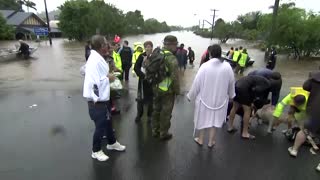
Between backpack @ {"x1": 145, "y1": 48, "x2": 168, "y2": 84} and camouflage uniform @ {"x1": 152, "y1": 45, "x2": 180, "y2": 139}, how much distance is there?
65 mm

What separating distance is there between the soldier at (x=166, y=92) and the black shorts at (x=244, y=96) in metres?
1.12

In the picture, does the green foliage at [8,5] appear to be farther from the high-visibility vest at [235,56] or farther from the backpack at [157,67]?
the backpack at [157,67]

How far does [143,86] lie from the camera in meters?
5.84

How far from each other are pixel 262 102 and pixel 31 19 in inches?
2523

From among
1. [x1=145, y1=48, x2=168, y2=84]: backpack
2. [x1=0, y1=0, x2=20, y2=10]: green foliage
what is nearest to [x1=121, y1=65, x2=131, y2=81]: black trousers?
[x1=145, y1=48, x2=168, y2=84]: backpack

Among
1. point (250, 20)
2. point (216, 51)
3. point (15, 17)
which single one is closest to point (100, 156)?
point (216, 51)

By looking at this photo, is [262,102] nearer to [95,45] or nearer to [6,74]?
[95,45]

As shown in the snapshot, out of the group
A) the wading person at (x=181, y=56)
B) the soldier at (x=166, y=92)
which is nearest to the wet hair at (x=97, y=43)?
the soldier at (x=166, y=92)

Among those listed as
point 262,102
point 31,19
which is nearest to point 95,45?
point 262,102

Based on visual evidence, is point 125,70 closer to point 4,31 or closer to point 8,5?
point 4,31

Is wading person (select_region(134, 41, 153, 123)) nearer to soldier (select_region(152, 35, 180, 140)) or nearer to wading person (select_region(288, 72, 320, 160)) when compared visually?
soldier (select_region(152, 35, 180, 140))

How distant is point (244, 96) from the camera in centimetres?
507

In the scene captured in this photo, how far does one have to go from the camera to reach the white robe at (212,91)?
4.48m

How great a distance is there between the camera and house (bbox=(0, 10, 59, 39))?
5233 cm
